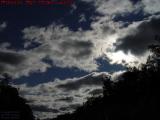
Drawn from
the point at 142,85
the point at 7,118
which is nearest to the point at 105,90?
the point at 142,85

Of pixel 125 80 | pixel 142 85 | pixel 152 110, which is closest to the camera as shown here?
pixel 152 110

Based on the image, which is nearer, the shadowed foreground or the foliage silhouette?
the foliage silhouette

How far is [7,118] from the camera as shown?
2427 inches

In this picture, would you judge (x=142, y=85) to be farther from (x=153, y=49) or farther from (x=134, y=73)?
(x=134, y=73)

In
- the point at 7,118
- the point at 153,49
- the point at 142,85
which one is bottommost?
the point at 7,118

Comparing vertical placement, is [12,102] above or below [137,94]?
above

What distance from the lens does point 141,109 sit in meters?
78.1

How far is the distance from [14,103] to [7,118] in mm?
64936

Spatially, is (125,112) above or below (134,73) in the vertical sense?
below

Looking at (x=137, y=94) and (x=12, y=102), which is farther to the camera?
(x=12, y=102)

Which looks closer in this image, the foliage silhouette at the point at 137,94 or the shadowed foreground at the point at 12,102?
the foliage silhouette at the point at 137,94

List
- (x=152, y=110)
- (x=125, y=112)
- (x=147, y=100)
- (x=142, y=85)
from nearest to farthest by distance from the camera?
1. (x=152, y=110)
2. (x=147, y=100)
3. (x=125, y=112)
4. (x=142, y=85)

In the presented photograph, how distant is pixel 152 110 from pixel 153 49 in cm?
2325

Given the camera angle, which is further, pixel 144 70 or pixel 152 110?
pixel 144 70
